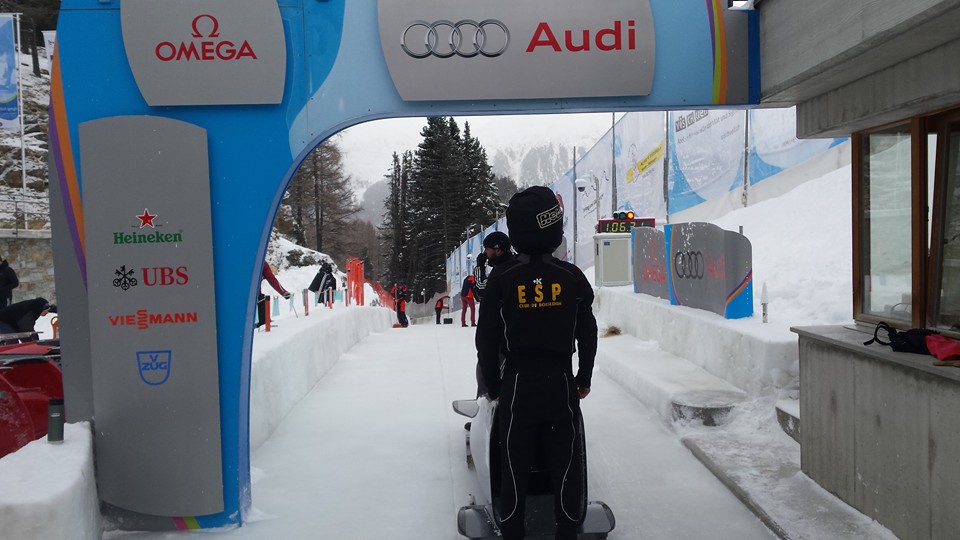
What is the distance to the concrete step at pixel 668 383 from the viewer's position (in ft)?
19.3

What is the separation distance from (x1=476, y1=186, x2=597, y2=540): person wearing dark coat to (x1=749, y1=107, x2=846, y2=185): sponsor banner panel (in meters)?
8.22

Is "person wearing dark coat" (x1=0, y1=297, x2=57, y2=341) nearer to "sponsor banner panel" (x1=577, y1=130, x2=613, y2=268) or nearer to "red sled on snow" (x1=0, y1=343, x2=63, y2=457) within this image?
"red sled on snow" (x1=0, y1=343, x2=63, y2=457)

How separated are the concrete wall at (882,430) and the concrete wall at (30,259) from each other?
18.8 m

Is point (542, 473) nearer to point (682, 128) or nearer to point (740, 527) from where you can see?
point (740, 527)

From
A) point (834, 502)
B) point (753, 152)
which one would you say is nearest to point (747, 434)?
point (834, 502)

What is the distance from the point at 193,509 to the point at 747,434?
12.8 ft

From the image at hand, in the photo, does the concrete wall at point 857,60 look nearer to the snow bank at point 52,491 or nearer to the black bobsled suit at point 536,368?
the black bobsled suit at point 536,368

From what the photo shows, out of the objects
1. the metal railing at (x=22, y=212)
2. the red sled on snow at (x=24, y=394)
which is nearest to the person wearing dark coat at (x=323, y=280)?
the metal railing at (x=22, y=212)

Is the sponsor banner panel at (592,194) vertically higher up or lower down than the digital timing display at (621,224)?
higher up

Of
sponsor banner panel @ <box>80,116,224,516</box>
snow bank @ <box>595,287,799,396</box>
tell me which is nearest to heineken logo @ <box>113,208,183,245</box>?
sponsor banner panel @ <box>80,116,224,516</box>

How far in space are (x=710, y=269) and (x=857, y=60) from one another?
4.62 metres

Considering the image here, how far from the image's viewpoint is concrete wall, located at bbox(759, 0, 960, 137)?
2.96 meters

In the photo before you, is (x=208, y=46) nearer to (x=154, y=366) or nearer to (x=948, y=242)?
(x=154, y=366)

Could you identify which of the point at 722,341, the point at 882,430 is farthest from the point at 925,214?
the point at 722,341
